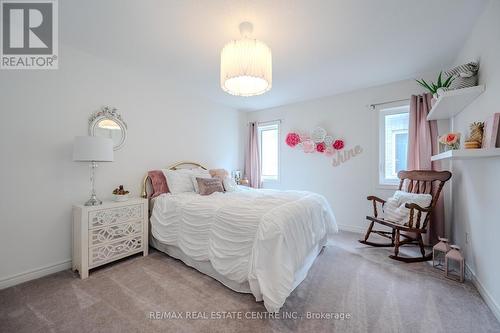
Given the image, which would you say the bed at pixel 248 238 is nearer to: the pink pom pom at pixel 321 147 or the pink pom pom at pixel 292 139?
the pink pom pom at pixel 321 147

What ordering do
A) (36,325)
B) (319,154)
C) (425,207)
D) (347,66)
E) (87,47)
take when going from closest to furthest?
(36,325) → (87,47) → (425,207) → (347,66) → (319,154)

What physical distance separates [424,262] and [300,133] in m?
2.77

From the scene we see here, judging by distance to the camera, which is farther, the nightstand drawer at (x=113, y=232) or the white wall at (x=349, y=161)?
the white wall at (x=349, y=161)

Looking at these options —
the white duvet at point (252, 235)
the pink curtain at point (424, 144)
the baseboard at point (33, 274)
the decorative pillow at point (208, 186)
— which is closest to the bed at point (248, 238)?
the white duvet at point (252, 235)

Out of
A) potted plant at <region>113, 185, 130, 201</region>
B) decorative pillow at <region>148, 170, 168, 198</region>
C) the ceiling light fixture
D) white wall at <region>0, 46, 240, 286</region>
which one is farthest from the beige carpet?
the ceiling light fixture

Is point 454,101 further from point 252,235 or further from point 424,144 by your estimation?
point 252,235

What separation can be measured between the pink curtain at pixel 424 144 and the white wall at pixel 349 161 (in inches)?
11.3

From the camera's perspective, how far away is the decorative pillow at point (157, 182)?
296 centimetres

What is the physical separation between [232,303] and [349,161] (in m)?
3.02

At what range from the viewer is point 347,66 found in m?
2.76

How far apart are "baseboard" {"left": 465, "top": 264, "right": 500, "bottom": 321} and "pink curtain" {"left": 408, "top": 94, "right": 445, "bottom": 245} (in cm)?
72

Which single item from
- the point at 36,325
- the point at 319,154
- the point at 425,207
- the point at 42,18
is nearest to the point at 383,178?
the point at 425,207

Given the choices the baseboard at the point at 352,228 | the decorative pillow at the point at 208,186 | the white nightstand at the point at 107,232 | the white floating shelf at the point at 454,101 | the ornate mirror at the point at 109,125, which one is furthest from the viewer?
the baseboard at the point at 352,228

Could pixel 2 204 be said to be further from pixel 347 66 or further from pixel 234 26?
pixel 347 66
